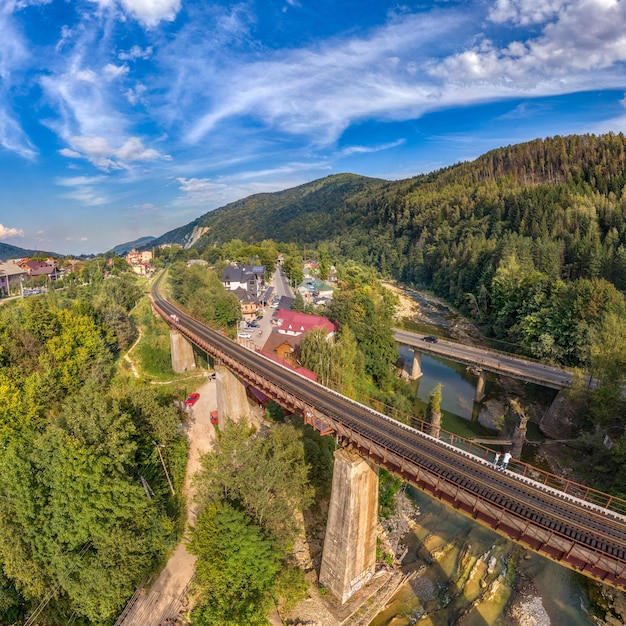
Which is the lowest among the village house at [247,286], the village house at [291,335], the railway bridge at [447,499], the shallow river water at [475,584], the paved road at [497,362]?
the shallow river water at [475,584]

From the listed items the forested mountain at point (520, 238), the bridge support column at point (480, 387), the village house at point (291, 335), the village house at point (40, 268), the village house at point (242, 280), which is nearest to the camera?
the village house at point (291, 335)

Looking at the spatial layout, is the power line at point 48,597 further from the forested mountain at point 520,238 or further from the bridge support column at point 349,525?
the forested mountain at point 520,238

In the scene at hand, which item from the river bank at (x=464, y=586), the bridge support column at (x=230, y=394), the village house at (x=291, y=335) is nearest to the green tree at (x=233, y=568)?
the river bank at (x=464, y=586)

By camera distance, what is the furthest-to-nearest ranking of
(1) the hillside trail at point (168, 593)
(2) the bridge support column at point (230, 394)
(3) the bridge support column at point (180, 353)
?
(3) the bridge support column at point (180, 353)
(2) the bridge support column at point (230, 394)
(1) the hillside trail at point (168, 593)

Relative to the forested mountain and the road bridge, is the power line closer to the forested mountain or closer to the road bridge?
the road bridge

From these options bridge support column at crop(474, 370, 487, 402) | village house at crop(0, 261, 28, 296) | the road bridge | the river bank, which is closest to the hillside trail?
the river bank

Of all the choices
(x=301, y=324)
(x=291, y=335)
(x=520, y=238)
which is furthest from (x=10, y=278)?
(x=520, y=238)

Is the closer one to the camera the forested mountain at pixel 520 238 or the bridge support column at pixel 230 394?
the bridge support column at pixel 230 394
